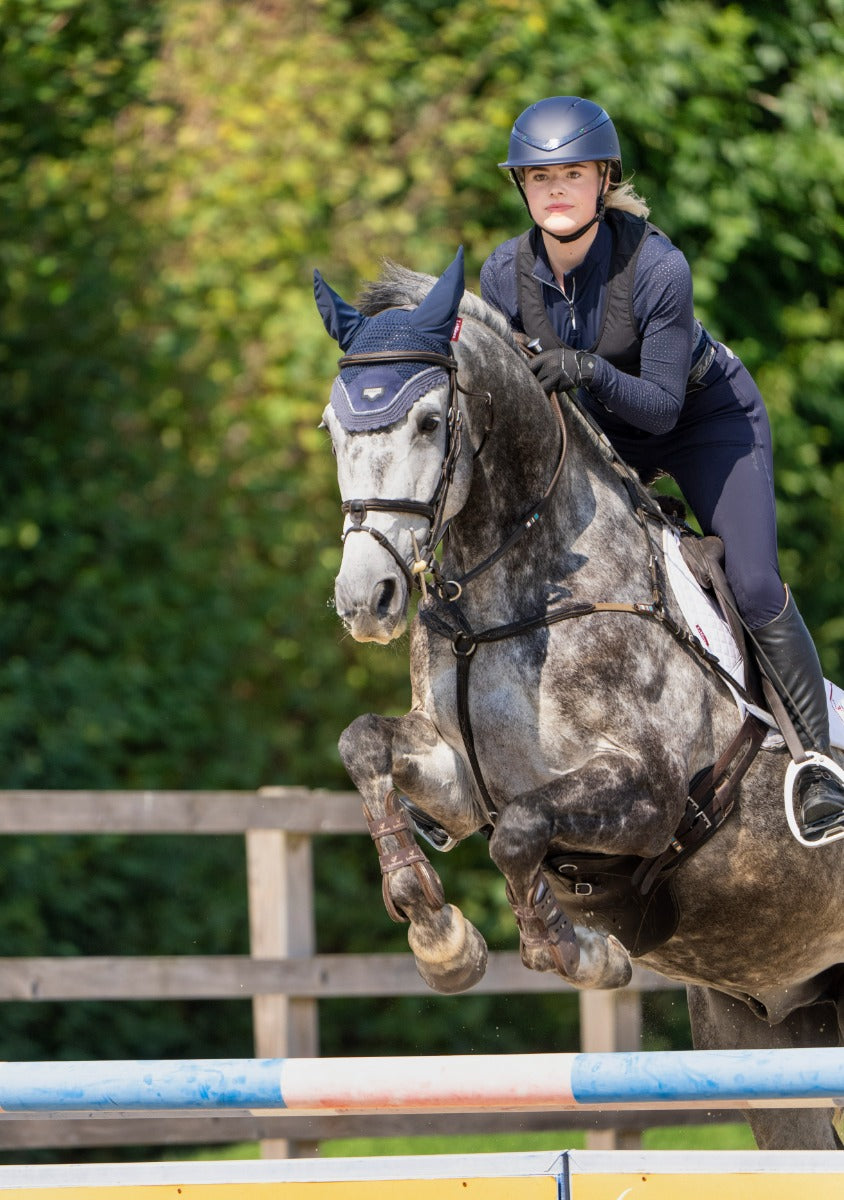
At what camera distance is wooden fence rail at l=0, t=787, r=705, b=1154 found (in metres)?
6.13

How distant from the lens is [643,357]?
389 cm

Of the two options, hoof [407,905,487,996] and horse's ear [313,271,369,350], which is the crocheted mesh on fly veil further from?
hoof [407,905,487,996]

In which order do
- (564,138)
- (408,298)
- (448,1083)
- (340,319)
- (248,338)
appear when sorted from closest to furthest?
(448,1083) < (340,319) < (408,298) < (564,138) < (248,338)

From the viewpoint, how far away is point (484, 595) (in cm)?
388

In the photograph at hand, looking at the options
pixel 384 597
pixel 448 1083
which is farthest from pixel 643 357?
pixel 448 1083

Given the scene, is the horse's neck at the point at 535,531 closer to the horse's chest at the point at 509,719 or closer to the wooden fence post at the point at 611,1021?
the horse's chest at the point at 509,719

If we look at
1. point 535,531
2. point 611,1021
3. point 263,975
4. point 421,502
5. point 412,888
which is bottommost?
point 611,1021

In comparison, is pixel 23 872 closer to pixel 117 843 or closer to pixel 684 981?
pixel 117 843

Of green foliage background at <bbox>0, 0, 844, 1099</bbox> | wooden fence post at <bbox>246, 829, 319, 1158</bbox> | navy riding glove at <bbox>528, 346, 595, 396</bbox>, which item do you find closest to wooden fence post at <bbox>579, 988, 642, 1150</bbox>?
green foliage background at <bbox>0, 0, 844, 1099</bbox>

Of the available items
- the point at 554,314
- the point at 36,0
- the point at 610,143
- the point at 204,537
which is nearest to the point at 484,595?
the point at 554,314

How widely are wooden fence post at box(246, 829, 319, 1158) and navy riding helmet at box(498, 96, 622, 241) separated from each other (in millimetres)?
3067

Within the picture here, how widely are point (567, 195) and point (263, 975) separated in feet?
11.2

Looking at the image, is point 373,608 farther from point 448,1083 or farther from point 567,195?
point 567,195

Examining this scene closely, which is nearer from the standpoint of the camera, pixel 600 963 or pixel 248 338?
pixel 600 963
